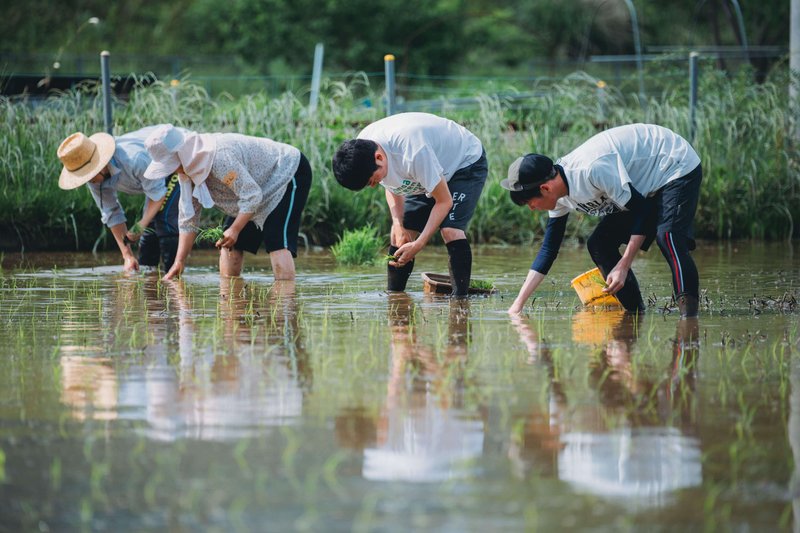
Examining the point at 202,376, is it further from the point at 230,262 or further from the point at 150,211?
the point at 150,211

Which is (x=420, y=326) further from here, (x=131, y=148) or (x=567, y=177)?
(x=131, y=148)

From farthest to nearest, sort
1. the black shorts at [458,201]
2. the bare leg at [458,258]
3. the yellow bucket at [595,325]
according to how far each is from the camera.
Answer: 1. the bare leg at [458,258]
2. the black shorts at [458,201]
3. the yellow bucket at [595,325]

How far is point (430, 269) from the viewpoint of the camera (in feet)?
37.1

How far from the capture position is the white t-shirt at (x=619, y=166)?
287 inches

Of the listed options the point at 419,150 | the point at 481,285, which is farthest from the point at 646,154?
the point at 481,285

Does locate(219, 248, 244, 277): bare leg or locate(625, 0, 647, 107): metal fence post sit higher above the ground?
locate(625, 0, 647, 107): metal fence post

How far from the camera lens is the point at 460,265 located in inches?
356

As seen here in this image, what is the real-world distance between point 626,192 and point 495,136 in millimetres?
6983

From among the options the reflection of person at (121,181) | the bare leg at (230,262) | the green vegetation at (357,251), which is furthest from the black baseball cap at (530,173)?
the green vegetation at (357,251)

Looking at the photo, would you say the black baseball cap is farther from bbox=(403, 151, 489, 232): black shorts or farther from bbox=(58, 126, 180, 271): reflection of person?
bbox=(58, 126, 180, 271): reflection of person

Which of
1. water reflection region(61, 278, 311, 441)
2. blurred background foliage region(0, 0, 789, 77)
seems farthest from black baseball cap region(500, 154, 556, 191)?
blurred background foliage region(0, 0, 789, 77)

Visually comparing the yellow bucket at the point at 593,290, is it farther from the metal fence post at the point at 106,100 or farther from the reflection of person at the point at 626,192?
the metal fence post at the point at 106,100

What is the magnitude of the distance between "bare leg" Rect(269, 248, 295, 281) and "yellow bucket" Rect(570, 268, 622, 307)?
253 cm

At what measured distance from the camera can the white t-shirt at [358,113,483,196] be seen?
8.10 m
